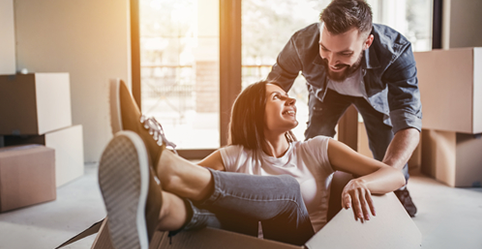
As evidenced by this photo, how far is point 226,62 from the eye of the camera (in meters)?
3.28

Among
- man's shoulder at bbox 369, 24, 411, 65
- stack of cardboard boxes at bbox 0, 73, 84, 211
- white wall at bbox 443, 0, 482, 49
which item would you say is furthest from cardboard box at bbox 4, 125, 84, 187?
white wall at bbox 443, 0, 482, 49

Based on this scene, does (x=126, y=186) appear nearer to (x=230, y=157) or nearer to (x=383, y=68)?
(x=230, y=157)

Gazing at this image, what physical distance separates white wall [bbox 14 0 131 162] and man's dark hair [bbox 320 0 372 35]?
210 centimetres

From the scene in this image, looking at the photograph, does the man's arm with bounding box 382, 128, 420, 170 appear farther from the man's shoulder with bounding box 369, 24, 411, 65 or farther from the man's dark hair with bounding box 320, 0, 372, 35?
the man's dark hair with bounding box 320, 0, 372, 35

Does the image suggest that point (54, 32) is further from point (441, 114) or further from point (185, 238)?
point (441, 114)

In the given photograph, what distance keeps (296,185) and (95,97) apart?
251 cm

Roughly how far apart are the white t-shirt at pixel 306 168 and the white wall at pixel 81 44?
6.86ft

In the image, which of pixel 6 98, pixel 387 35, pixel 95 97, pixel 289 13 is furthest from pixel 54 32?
pixel 387 35

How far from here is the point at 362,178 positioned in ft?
3.92

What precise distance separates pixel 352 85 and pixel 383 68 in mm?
201

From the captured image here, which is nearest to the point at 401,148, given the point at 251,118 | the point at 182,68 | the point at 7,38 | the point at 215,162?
the point at 251,118

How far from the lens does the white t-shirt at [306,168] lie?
4.43 feet

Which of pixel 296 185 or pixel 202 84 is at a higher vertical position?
pixel 202 84

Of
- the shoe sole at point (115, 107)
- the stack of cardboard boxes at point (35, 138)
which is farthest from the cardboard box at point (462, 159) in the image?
the stack of cardboard boxes at point (35, 138)
